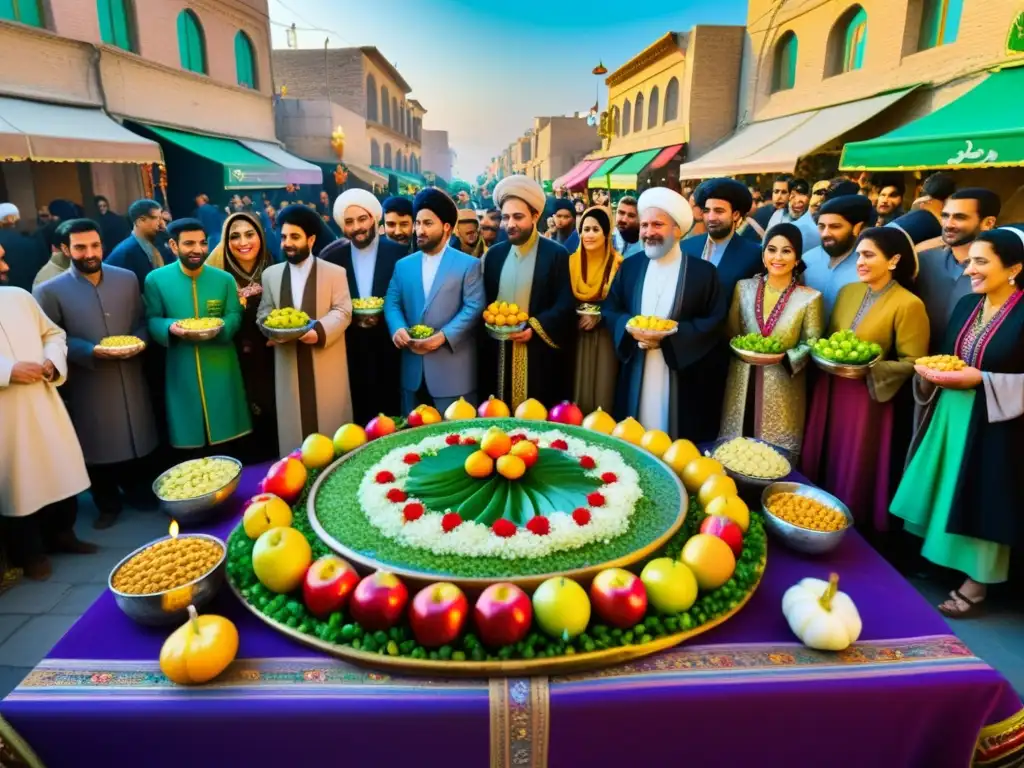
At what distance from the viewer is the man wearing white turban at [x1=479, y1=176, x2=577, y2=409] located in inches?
189

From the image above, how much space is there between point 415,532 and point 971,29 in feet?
35.0

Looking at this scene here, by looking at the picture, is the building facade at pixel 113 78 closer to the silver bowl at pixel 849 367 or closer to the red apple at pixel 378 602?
the red apple at pixel 378 602

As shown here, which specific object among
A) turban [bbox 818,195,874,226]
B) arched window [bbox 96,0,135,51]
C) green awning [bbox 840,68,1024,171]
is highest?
arched window [bbox 96,0,135,51]

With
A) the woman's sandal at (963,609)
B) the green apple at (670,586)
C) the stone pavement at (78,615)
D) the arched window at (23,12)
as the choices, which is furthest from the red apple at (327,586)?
the arched window at (23,12)

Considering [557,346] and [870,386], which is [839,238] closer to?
[870,386]

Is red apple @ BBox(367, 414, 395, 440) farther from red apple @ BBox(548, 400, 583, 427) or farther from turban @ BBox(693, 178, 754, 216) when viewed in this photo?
turban @ BBox(693, 178, 754, 216)

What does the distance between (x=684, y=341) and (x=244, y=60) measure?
54.1 ft

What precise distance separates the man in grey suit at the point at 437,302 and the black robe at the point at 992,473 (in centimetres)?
311

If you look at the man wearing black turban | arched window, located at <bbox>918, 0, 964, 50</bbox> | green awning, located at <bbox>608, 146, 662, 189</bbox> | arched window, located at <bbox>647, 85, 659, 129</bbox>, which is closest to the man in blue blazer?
the man wearing black turban

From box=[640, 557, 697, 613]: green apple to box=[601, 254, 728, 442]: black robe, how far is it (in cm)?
242

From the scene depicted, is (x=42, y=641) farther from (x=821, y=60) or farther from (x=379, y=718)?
(x=821, y=60)

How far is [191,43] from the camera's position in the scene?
14078 millimetres

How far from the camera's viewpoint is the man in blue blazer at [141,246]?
550 cm

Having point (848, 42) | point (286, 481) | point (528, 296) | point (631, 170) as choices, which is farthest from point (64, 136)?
point (631, 170)
